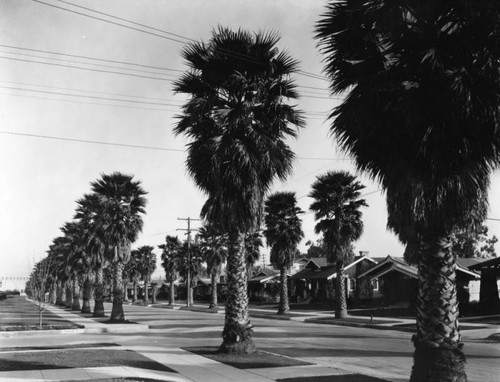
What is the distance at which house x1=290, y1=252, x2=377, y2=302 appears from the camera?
180 ft

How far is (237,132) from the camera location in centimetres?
1598

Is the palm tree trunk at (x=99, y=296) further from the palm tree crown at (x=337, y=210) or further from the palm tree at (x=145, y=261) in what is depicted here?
the palm tree at (x=145, y=261)

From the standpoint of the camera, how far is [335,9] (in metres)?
9.29

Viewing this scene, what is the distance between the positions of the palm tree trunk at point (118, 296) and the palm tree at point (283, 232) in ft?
44.7

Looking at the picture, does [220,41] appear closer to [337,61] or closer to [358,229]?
[337,61]

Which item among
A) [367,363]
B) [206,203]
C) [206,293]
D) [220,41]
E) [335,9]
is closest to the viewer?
[335,9]

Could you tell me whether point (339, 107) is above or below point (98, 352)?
above

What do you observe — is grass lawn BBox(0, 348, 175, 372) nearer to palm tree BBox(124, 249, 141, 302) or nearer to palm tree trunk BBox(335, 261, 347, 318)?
palm tree trunk BBox(335, 261, 347, 318)

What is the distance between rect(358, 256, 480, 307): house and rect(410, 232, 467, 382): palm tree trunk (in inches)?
1259

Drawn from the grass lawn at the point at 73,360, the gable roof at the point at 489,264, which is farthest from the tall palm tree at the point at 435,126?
the gable roof at the point at 489,264

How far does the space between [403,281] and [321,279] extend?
14425mm

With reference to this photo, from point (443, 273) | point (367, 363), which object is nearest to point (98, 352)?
point (367, 363)

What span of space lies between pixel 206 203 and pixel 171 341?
712 centimetres

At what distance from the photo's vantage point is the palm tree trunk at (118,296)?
31594 mm
